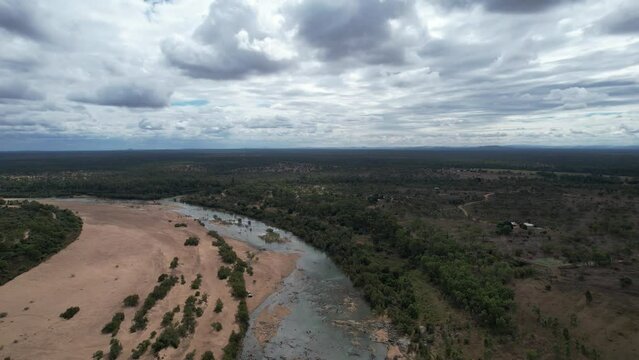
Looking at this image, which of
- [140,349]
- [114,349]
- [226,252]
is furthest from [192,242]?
[114,349]

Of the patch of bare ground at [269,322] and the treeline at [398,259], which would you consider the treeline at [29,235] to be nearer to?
→ the patch of bare ground at [269,322]

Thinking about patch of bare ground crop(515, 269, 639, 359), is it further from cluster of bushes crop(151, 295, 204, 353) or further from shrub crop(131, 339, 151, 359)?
shrub crop(131, 339, 151, 359)

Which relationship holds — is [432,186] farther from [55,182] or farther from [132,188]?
[55,182]

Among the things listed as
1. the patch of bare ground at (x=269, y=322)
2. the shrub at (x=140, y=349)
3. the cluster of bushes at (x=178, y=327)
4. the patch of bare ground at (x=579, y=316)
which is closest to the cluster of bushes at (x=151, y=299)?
the cluster of bushes at (x=178, y=327)

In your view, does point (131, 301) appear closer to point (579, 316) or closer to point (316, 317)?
point (316, 317)

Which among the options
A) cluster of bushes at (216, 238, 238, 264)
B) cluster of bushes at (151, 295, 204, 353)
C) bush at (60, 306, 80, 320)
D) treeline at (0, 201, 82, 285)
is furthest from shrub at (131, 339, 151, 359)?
treeline at (0, 201, 82, 285)

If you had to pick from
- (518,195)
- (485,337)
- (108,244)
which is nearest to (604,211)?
(518,195)

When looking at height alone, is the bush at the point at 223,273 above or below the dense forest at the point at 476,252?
below
